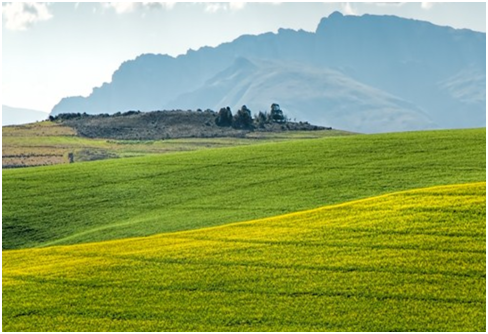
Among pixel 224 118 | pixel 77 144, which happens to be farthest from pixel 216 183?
pixel 224 118

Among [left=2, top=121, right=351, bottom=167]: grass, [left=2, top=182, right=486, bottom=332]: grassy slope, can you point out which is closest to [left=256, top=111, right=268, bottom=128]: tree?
[left=2, top=121, right=351, bottom=167]: grass

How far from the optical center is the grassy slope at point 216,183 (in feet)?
113

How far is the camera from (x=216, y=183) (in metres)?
41.6

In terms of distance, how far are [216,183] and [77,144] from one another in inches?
2501

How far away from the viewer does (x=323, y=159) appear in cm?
4578

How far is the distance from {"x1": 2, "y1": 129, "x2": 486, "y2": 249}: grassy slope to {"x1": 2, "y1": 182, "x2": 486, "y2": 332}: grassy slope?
6.88m

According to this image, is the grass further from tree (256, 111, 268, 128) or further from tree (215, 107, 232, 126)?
tree (215, 107, 232, 126)

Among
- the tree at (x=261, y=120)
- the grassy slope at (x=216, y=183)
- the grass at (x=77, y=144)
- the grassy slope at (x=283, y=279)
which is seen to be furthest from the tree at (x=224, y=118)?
the grassy slope at (x=283, y=279)

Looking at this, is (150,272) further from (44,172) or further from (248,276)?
(44,172)

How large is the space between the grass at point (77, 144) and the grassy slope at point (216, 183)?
33.6m

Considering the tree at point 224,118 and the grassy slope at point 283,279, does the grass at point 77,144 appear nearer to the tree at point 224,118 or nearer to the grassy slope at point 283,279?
the tree at point 224,118

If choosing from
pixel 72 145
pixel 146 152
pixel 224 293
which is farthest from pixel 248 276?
pixel 72 145

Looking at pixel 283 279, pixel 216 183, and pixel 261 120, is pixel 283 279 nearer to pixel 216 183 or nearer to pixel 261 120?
pixel 216 183

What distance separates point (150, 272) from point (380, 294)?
698 cm
